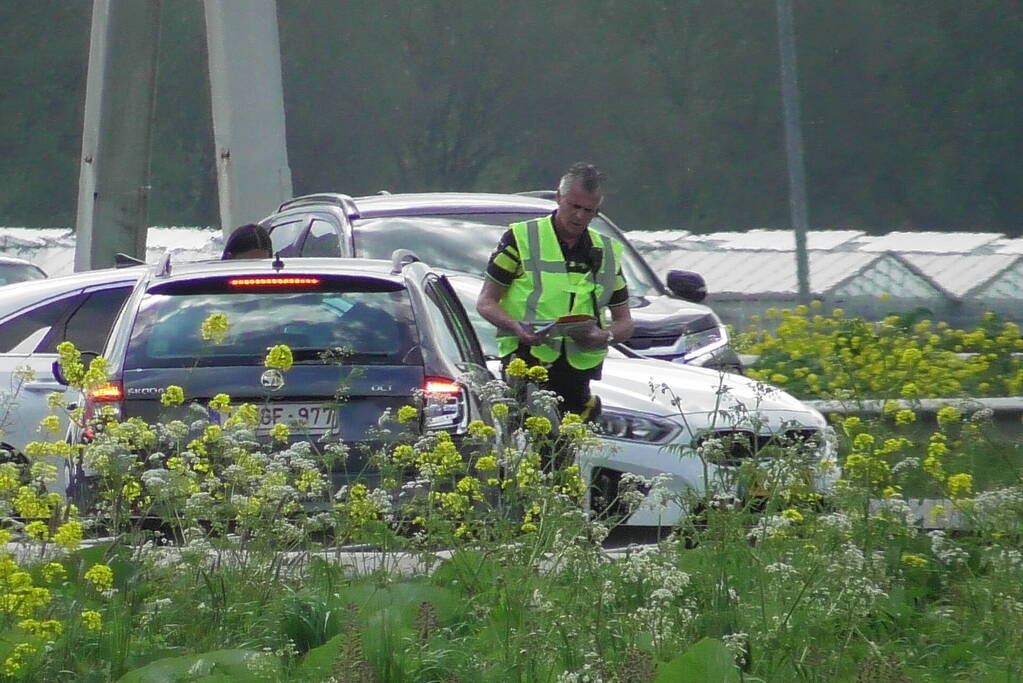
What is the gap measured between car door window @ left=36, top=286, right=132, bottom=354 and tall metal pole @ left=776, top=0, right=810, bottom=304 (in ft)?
37.1

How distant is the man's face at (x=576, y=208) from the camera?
8492mm

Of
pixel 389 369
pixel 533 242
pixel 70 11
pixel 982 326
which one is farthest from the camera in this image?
pixel 70 11

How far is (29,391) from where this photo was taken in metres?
10.7

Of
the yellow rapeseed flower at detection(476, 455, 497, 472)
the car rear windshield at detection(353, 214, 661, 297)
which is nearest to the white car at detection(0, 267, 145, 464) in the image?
the car rear windshield at detection(353, 214, 661, 297)

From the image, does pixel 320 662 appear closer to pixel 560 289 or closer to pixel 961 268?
pixel 560 289

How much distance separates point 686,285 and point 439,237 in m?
1.70

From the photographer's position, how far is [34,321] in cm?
1116

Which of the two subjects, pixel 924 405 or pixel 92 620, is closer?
pixel 92 620

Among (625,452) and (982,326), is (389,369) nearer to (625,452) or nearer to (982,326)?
(625,452)

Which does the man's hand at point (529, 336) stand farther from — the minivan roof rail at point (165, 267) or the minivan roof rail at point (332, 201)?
the minivan roof rail at point (332, 201)

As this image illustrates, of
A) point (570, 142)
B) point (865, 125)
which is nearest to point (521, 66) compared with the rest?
point (570, 142)

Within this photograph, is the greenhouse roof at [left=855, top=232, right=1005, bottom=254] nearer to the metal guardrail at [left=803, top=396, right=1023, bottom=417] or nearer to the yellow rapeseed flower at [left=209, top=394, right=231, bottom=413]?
the metal guardrail at [left=803, top=396, right=1023, bottom=417]

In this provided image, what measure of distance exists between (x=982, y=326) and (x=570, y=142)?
5793 cm

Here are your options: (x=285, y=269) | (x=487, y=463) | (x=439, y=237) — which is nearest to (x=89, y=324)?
(x=439, y=237)
